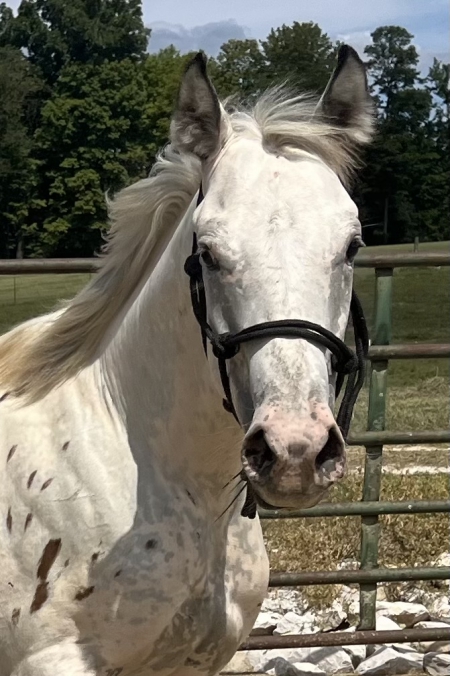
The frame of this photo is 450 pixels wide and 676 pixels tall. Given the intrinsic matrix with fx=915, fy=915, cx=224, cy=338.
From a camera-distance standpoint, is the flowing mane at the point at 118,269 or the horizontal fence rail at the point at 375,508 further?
the horizontal fence rail at the point at 375,508

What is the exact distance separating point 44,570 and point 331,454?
88 cm

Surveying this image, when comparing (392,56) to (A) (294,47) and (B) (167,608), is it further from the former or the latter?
(B) (167,608)

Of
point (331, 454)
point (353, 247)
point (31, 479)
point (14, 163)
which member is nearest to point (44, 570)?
point (31, 479)

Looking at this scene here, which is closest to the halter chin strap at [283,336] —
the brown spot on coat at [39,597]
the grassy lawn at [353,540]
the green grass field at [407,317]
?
the brown spot on coat at [39,597]

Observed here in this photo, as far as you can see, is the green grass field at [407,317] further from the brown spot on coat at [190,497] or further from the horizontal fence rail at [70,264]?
the brown spot on coat at [190,497]

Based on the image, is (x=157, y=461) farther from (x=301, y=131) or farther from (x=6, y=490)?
(x=301, y=131)

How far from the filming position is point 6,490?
7.97ft

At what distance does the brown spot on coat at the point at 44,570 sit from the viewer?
90.3 inches

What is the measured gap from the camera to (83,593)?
7.45 feet

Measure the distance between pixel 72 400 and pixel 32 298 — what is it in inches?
288

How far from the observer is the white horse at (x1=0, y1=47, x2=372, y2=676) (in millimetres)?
2051

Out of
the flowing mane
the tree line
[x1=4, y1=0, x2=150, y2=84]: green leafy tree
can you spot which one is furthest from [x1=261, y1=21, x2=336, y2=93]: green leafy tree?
the flowing mane

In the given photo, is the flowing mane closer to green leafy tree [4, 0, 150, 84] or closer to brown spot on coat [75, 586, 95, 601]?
brown spot on coat [75, 586, 95, 601]

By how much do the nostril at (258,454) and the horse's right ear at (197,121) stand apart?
2.56 feet
